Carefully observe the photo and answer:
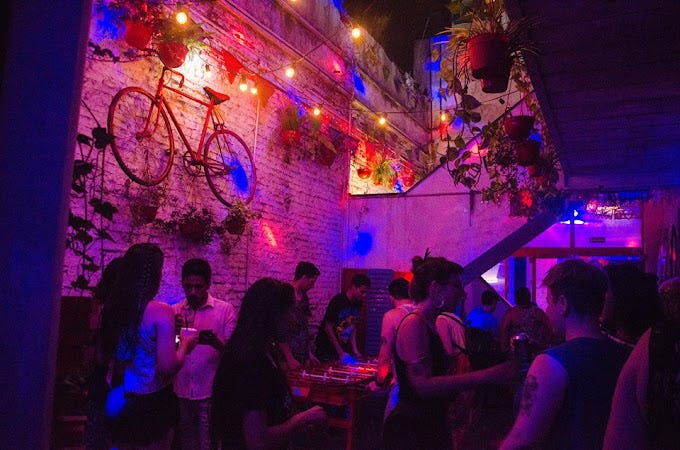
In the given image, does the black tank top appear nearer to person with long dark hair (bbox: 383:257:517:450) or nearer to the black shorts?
person with long dark hair (bbox: 383:257:517:450)

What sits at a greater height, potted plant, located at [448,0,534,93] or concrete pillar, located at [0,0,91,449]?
potted plant, located at [448,0,534,93]

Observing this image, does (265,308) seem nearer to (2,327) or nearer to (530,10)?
(2,327)

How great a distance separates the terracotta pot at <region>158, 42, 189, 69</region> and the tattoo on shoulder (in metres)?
5.11

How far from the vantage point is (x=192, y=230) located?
20.5ft

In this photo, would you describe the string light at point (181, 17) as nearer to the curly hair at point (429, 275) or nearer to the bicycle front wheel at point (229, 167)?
the bicycle front wheel at point (229, 167)

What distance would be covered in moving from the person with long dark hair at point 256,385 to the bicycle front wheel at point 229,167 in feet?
14.8

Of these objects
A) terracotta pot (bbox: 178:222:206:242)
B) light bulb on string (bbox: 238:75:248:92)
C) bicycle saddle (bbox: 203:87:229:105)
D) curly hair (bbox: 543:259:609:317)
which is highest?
light bulb on string (bbox: 238:75:248:92)

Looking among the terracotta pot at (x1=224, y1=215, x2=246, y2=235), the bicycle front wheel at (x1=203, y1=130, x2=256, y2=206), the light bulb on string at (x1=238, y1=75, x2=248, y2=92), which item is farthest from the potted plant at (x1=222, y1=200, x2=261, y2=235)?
the light bulb on string at (x1=238, y1=75, x2=248, y2=92)

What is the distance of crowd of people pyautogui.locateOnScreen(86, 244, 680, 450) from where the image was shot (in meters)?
1.61

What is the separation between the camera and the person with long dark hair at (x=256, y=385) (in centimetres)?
213

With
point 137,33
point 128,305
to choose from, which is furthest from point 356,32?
point 128,305

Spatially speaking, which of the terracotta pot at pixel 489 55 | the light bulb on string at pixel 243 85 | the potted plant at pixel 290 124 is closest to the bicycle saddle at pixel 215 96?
the light bulb on string at pixel 243 85

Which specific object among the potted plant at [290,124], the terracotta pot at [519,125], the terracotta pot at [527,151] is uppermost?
the potted plant at [290,124]

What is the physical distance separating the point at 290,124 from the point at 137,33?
2.95 meters
